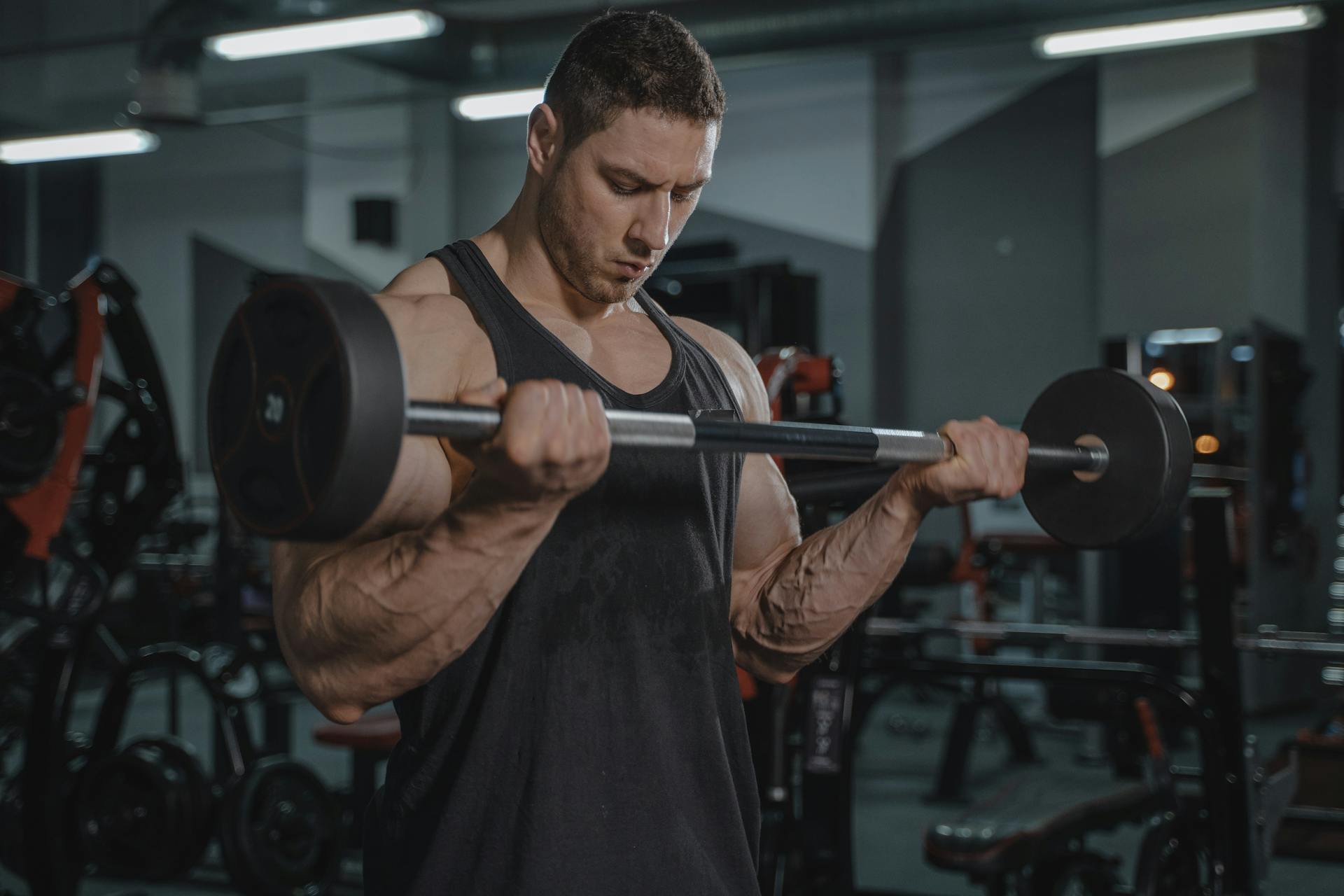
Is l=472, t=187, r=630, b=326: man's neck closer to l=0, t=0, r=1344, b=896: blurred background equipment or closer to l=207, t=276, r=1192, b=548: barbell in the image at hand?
l=207, t=276, r=1192, b=548: barbell

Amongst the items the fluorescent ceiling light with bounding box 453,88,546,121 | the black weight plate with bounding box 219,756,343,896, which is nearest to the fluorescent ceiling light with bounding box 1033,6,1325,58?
the fluorescent ceiling light with bounding box 453,88,546,121

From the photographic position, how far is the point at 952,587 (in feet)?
23.2

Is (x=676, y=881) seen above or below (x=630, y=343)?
below

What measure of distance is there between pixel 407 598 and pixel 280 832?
2283 mm

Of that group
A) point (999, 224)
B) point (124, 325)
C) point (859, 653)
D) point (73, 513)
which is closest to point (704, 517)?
point (859, 653)

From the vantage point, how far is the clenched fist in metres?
1.23

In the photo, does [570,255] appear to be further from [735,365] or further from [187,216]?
[187,216]

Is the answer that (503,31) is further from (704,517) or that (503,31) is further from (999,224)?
(704,517)

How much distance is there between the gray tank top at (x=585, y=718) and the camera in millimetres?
1073

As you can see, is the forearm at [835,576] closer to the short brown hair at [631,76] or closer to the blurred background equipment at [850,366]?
the blurred background equipment at [850,366]

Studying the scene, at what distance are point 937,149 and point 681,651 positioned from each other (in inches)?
269

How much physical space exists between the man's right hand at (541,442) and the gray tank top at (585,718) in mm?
200

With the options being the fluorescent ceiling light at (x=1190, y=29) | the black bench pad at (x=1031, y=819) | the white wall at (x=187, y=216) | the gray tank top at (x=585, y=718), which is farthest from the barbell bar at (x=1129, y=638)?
the white wall at (x=187, y=216)

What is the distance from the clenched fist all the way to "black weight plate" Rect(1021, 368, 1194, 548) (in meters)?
0.12
